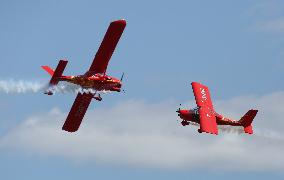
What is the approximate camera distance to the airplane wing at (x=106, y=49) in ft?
215

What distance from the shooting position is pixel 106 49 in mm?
66250

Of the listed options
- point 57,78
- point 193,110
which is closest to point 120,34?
point 57,78

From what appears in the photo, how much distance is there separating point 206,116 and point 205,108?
248 centimetres

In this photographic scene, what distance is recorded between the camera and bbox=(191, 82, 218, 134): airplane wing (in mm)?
70938

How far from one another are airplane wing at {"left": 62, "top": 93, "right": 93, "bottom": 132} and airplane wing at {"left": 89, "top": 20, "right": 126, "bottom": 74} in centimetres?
461

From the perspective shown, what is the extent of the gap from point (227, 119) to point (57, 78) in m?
20.6

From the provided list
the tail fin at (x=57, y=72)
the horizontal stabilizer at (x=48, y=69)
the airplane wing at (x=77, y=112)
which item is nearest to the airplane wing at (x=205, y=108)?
the airplane wing at (x=77, y=112)

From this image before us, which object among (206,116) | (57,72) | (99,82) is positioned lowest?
(57,72)

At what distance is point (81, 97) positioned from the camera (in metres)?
70.2

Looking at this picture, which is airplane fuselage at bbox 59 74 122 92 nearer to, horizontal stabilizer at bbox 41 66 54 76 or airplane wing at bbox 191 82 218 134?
horizontal stabilizer at bbox 41 66 54 76

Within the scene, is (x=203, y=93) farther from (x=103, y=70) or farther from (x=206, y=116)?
(x=103, y=70)

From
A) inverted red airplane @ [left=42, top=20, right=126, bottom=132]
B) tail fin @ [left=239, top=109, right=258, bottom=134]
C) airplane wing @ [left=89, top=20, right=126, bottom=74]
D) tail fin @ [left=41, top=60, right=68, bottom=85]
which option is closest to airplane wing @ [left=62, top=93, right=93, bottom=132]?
inverted red airplane @ [left=42, top=20, right=126, bottom=132]

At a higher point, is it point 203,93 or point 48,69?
point 203,93

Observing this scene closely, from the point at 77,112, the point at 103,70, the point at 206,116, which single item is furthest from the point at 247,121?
the point at 103,70
